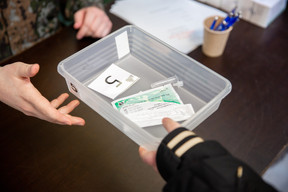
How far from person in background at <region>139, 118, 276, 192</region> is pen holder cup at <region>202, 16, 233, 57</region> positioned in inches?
17.3

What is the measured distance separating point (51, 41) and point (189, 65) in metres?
0.50

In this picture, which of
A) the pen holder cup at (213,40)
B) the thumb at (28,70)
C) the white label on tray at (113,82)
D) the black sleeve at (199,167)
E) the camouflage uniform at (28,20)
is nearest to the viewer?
the black sleeve at (199,167)

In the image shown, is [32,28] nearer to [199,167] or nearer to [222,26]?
[222,26]

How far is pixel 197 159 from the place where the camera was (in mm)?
467

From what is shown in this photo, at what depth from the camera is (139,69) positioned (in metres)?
0.81

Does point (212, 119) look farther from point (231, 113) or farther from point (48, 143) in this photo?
point (48, 143)

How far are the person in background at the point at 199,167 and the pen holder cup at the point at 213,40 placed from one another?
44cm

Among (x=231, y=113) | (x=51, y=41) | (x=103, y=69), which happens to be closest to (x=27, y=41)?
(x=51, y=41)

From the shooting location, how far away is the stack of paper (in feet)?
3.20

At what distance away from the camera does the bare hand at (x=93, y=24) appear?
0.94 m

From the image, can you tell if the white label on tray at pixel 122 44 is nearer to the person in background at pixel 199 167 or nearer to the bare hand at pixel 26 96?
the bare hand at pixel 26 96

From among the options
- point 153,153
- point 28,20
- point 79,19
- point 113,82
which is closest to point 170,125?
point 153,153

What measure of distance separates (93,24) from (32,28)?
29cm

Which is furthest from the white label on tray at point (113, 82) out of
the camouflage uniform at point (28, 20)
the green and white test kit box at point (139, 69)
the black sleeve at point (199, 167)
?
the camouflage uniform at point (28, 20)
